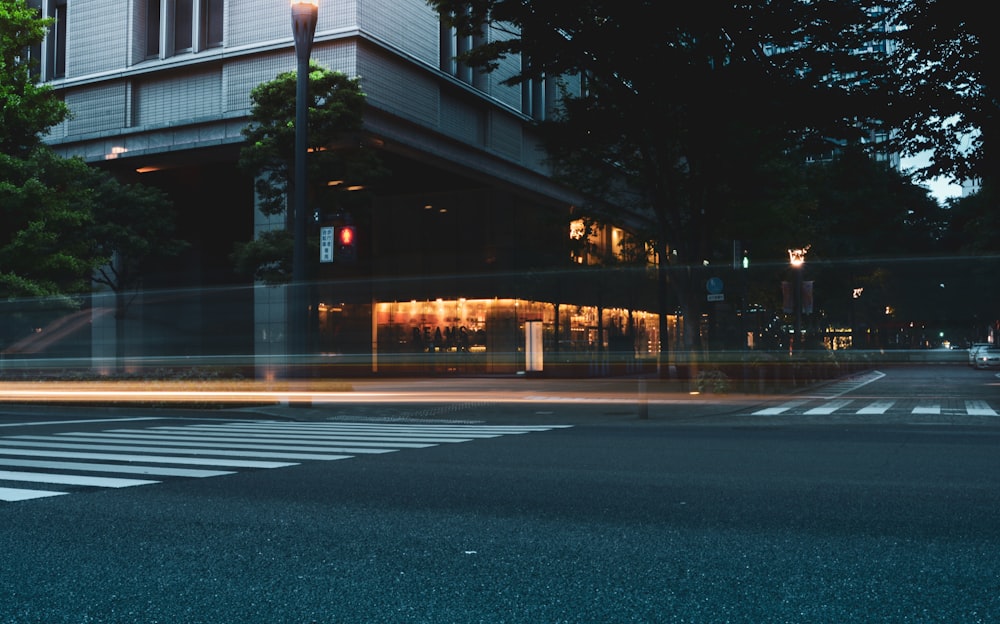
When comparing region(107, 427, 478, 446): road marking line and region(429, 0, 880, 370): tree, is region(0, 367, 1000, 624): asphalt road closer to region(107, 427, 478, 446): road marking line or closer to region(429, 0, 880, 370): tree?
region(107, 427, 478, 446): road marking line

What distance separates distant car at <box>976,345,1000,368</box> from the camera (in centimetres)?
5022

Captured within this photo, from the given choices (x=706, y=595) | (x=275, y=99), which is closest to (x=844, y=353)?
(x=275, y=99)

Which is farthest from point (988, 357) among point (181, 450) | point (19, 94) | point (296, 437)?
point (181, 450)

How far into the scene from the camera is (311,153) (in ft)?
82.4

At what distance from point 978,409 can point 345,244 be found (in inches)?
555

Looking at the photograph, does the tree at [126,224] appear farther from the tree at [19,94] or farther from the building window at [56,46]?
the building window at [56,46]

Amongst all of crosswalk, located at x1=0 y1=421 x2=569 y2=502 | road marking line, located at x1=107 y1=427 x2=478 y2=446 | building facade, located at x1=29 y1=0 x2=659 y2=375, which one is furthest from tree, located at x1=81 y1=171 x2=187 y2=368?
crosswalk, located at x1=0 y1=421 x2=569 y2=502

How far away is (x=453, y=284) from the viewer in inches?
1470

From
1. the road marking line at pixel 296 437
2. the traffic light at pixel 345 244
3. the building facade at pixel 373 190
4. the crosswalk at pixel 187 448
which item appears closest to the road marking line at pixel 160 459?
the crosswalk at pixel 187 448

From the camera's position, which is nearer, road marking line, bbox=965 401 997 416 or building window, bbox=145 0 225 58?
road marking line, bbox=965 401 997 416

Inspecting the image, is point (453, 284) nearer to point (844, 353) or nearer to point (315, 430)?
point (844, 353)

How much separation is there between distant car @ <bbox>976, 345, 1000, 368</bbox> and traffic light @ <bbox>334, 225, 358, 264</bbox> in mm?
45621

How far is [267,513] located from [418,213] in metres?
35.7

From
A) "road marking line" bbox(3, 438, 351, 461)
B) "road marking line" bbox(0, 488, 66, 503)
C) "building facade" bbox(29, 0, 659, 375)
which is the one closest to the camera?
"road marking line" bbox(0, 488, 66, 503)
